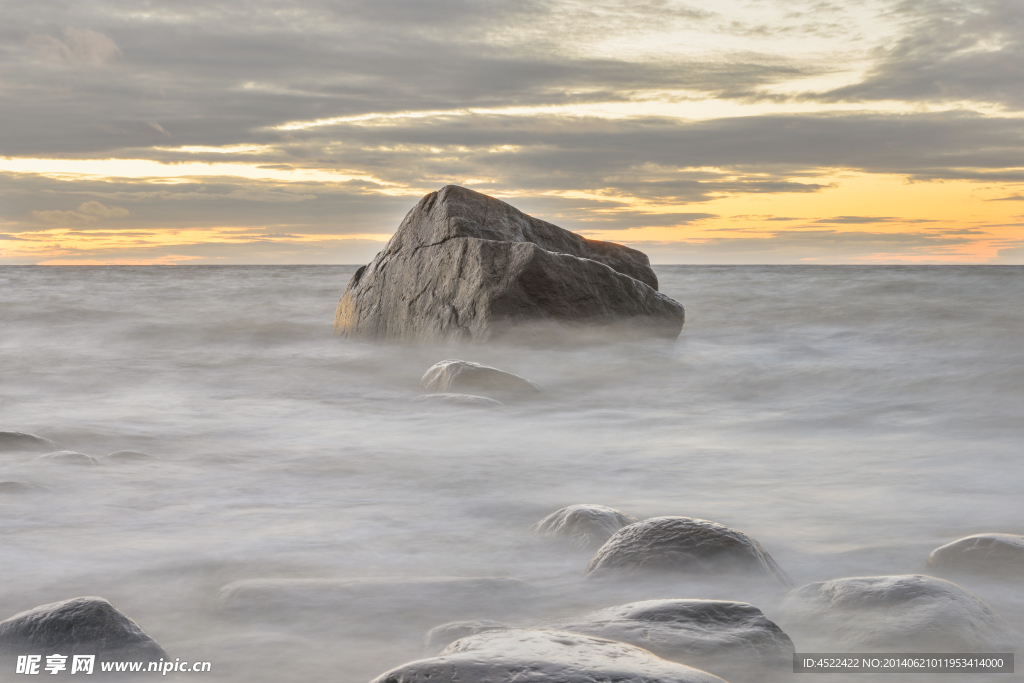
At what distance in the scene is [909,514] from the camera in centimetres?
359

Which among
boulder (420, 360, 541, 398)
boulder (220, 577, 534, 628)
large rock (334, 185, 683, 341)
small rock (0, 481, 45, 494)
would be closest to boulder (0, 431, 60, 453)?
small rock (0, 481, 45, 494)

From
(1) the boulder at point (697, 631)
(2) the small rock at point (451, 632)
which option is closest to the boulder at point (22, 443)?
(2) the small rock at point (451, 632)

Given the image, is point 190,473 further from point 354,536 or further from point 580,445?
point 580,445

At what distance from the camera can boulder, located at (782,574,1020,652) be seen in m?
2.27

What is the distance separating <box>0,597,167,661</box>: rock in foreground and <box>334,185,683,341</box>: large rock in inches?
229

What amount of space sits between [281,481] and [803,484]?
99.7 inches

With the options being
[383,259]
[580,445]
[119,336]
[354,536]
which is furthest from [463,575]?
[119,336]

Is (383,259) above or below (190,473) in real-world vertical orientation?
above

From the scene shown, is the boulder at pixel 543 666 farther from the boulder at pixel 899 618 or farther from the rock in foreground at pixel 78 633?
the rock in foreground at pixel 78 633

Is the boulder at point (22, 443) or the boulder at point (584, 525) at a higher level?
the boulder at point (584, 525)

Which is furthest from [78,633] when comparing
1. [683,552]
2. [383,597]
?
[683,552]

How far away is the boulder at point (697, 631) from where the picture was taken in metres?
2.13

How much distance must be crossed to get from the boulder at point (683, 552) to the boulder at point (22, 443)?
3291 mm

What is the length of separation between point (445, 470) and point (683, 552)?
6.18 feet
